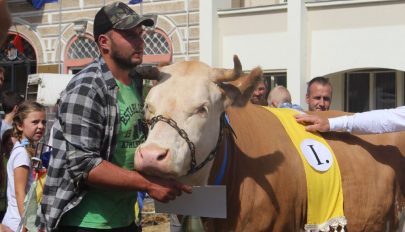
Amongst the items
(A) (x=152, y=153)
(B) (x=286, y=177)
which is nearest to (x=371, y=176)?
(B) (x=286, y=177)

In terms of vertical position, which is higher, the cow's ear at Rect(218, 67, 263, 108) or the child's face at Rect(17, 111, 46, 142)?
the cow's ear at Rect(218, 67, 263, 108)

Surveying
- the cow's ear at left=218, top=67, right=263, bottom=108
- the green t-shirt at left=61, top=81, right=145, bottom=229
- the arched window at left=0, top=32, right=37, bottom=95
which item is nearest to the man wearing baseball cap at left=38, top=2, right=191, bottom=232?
the green t-shirt at left=61, top=81, right=145, bottom=229

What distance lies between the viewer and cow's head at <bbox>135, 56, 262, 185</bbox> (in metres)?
2.82

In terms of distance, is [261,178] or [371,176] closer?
[261,178]

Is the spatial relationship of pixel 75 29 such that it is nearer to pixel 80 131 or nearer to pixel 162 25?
pixel 162 25

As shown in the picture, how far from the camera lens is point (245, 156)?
3.46 m

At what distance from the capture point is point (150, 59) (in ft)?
53.8

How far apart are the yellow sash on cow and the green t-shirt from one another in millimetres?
1020

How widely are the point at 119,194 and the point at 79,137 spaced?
378mm

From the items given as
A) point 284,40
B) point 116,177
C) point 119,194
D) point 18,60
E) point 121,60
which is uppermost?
point 284,40

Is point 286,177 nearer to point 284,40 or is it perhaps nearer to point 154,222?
point 154,222

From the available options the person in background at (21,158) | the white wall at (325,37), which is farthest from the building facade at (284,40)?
the person in background at (21,158)

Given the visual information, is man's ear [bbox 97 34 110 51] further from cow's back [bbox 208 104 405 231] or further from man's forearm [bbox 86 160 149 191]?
cow's back [bbox 208 104 405 231]

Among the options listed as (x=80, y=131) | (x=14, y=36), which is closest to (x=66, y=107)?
(x=80, y=131)
